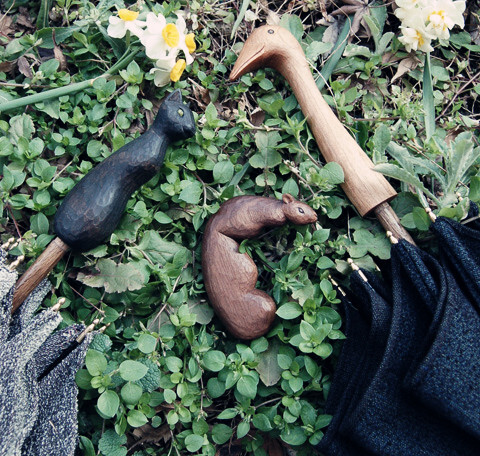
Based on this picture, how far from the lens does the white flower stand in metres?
1.16

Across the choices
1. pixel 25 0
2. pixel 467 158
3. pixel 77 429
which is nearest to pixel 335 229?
pixel 467 158

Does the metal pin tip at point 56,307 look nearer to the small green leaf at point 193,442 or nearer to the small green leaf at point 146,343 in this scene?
the small green leaf at point 146,343

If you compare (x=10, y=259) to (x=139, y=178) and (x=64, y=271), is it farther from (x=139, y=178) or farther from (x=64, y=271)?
(x=139, y=178)

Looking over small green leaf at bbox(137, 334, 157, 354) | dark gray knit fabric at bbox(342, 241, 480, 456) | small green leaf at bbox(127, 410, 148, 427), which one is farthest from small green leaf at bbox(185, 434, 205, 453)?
dark gray knit fabric at bbox(342, 241, 480, 456)

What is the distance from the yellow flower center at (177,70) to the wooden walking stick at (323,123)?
13 cm

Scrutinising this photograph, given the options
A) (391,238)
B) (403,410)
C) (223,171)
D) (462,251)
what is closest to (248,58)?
(223,171)

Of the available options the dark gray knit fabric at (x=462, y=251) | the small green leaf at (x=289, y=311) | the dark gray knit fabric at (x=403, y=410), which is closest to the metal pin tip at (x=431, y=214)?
the dark gray knit fabric at (x=462, y=251)

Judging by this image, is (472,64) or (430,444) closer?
(430,444)

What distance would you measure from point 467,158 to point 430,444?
24.7 inches

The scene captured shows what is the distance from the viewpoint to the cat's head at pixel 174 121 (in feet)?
3.73

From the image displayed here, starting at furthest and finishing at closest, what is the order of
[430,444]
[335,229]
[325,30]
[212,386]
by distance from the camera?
1. [325,30]
2. [335,229]
3. [212,386]
4. [430,444]

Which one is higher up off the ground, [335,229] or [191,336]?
[335,229]

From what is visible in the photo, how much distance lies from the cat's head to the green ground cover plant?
2.9 inches

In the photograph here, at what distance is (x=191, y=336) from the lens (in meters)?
1.12
